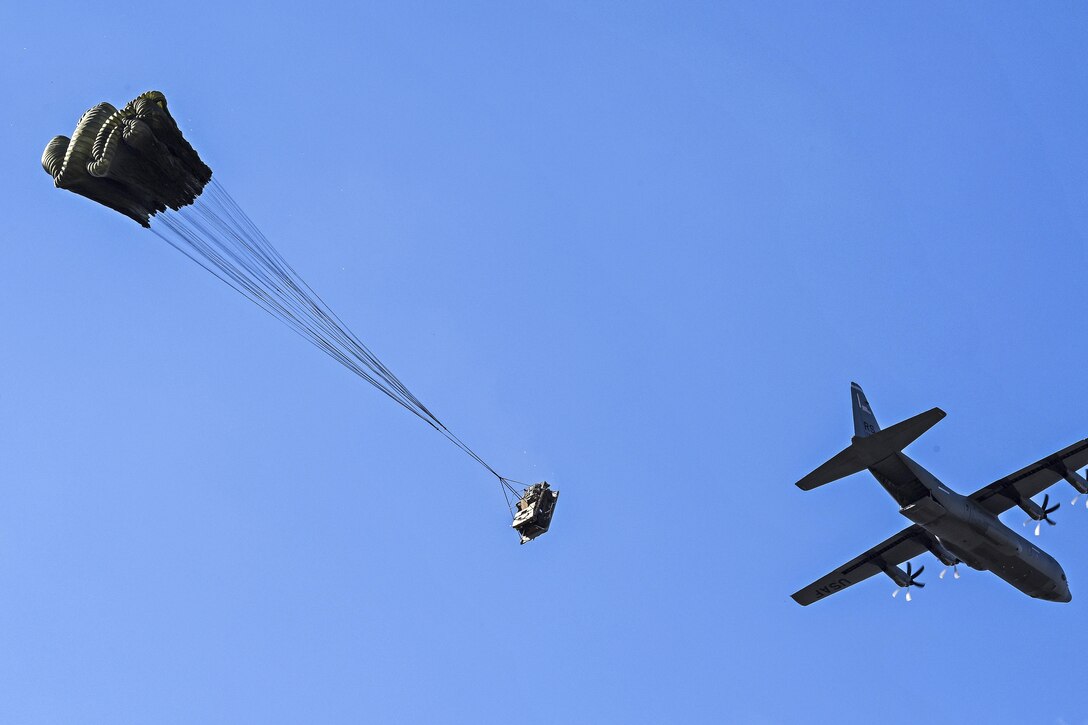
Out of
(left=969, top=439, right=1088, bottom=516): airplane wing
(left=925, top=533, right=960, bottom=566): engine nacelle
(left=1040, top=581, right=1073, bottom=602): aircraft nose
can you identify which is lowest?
(left=1040, top=581, right=1073, bottom=602): aircraft nose

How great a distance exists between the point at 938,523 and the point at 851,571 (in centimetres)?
917

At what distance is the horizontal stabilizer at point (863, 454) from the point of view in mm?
37531

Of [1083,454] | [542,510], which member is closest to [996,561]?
[1083,454]

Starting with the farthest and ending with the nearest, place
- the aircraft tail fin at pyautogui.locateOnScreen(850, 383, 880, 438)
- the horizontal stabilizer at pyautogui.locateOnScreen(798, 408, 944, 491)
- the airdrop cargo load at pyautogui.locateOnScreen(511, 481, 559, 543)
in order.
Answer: the aircraft tail fin at pyautogui.locateOnScreen(850, 383, 880, 438) → the horizontal stabilizer at pyautogui.locateOnScreen(798, 408, 944, 491) → the airdrop cargo load at pyautogui.locateOnScreen(511, 481, 559, 543)

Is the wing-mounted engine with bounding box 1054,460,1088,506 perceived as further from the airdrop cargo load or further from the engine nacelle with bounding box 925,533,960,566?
the airdrop cargo load

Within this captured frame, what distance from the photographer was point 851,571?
50.5 metres

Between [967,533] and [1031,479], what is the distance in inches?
210

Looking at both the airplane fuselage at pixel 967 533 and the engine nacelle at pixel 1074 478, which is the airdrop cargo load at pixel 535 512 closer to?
the airplane fuselage at pixel 967 533

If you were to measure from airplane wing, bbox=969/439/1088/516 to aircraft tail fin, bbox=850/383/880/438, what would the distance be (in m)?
5.50

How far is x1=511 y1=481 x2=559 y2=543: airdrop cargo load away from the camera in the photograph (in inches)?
1304

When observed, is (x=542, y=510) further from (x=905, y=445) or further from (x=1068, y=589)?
(x=1068, y=589)

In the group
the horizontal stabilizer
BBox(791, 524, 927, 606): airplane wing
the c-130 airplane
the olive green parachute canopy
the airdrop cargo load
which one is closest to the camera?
the olive green parachute canopy

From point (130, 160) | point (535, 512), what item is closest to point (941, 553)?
point (535, 512)

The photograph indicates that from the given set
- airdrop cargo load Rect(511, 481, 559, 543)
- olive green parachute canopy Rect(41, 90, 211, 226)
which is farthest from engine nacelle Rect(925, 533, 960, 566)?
olive green parachute canopy Rect(41, 90, 211, 226)
